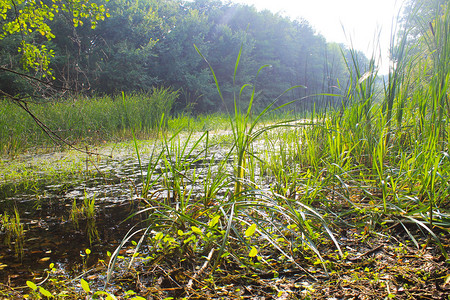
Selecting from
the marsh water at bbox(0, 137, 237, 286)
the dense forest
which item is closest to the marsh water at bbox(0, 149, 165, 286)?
the marsh water at bbox(0, 137, 237, 286)

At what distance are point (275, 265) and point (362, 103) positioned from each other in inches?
53.1

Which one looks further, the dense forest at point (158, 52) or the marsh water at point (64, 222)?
the dense forest at point (158, 52)

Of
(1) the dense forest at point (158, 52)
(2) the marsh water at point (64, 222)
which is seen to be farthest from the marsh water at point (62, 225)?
(1) the dense forest at point (158, 52)

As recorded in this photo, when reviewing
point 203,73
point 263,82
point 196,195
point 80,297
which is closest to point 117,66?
point 203,73

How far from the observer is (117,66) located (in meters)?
12.9

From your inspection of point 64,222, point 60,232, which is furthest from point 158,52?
point 60,232

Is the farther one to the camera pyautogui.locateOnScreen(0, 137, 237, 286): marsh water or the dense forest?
the dense forest

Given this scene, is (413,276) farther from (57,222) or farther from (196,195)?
(57,222)

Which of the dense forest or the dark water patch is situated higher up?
the dense forest

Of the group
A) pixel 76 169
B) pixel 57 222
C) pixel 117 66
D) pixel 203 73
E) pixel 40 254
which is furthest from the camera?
pixel 203 73

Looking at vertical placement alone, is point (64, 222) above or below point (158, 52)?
below

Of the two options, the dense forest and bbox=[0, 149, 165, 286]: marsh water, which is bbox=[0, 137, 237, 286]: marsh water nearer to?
bbox=[0, 149, 165, 286]: marsh water

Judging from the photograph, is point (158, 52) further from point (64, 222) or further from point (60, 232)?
point (60, 232)

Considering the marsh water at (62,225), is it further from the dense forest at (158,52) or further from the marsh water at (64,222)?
the dense forest at (158,52)
